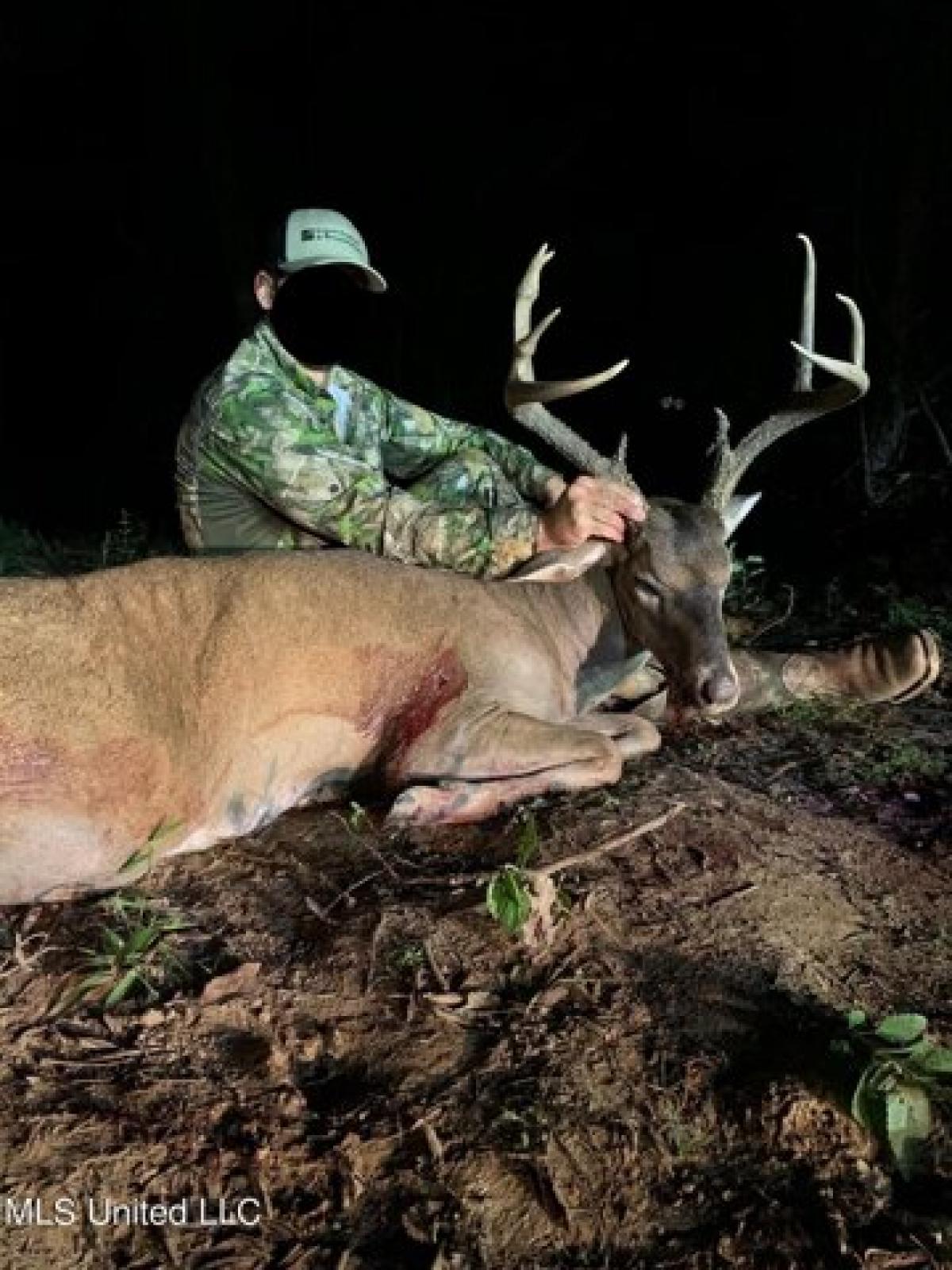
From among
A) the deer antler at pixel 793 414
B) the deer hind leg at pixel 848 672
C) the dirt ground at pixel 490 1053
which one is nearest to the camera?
the dirt ground at pixel 490 1053

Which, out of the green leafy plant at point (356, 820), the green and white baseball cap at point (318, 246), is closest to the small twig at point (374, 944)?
the green leafy plant at point (356, 820)

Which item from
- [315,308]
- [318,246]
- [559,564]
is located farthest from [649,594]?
[318,246]

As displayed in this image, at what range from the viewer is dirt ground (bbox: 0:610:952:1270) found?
2.39 metres

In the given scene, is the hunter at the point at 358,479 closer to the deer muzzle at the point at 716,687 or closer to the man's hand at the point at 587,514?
the man's hand at the point at 587,514

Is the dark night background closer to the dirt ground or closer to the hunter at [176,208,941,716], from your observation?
the hunter at [176,208,941,716]

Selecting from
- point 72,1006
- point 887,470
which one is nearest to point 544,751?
point 72,1006

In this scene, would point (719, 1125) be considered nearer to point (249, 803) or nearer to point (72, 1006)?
point (72, 1006)

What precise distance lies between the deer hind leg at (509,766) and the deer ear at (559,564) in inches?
28.0

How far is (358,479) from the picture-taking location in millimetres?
4887

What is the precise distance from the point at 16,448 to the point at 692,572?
20451 millimetres

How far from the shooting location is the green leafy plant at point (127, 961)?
3.18m

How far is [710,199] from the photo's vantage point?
1495 cm

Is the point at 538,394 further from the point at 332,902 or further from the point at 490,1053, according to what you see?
the point at 490,1053

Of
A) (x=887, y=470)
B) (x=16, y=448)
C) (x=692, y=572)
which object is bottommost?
(x=16, y=448)
